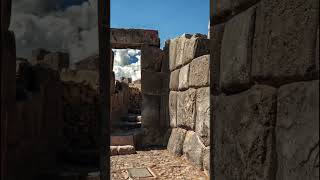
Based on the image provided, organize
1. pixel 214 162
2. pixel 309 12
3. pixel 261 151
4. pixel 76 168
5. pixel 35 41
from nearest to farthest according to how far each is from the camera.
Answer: pixel 309 12
pixel 261 151
pixel 214 162
pixel 76 168
pixel 35 41

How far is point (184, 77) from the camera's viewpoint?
641cm

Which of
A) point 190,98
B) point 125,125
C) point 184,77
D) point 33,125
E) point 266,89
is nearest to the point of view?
point 266,89

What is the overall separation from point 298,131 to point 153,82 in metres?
7.23

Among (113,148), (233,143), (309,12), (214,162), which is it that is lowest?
(113,148)

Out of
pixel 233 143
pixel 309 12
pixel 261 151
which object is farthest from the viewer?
pixel 233 143

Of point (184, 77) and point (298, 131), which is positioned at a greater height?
point (184, 77)

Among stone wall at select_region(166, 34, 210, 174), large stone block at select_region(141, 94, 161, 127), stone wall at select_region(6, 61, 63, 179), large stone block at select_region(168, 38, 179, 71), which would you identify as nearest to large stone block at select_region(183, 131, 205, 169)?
stone wall at select_region(166, 34, 210, 174)

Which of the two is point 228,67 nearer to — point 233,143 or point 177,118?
point 233,143

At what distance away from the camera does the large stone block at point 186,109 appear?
19.5ft

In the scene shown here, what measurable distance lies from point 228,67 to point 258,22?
254 mm

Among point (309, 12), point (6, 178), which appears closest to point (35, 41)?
point (6, 178)

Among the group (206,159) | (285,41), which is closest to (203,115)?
(206,159)

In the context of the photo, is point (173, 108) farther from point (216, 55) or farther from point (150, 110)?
point (216, 55)

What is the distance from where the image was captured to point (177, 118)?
696 cm
